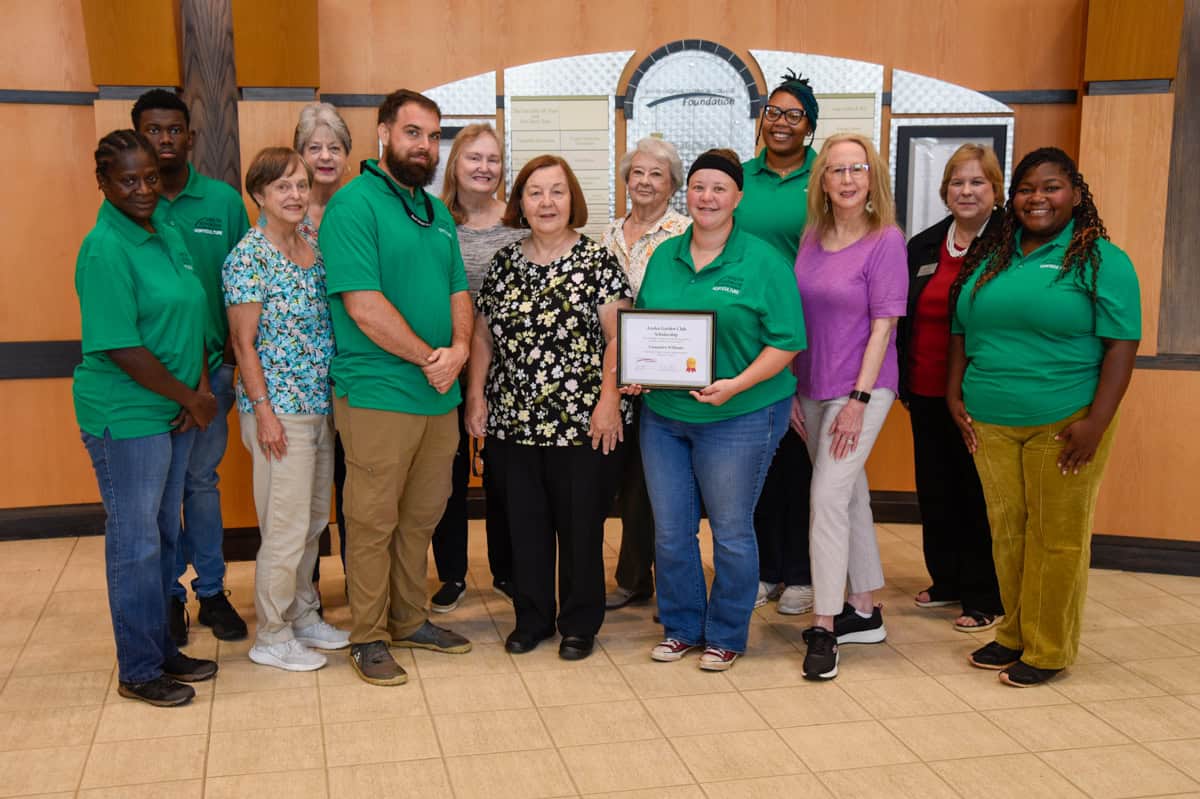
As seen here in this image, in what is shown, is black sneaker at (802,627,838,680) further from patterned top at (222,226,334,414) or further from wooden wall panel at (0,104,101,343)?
wooden wall panel at (0,104,101,343)

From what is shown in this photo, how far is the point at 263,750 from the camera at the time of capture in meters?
3.09

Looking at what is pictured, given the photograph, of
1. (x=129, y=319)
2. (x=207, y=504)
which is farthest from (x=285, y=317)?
(x=207, y=504)

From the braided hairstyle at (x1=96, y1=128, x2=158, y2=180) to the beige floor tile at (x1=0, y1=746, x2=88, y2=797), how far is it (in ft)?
5.55

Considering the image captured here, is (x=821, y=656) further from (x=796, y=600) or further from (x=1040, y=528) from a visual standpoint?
(x=1040, y=528)

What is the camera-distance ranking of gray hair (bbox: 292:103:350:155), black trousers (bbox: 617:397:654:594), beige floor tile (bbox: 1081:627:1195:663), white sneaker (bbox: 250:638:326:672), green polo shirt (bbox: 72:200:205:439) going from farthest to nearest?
1. black trousers (bbox: 617:397:654:594)
2. gray hair (bbox: 292:103:350:155)
3. beige floor tile (bbox: 1081:627:1195:663)
4. white sneaker (bbox: 250:638:326:672)
5. green polo shirt (bbox: 72:200:205:439)

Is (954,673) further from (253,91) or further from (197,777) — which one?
A: (253,91)

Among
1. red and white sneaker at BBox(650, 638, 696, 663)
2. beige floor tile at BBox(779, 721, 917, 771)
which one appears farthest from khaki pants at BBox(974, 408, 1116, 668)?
red and white sneaker at BBox(650, 638, 696, 663)

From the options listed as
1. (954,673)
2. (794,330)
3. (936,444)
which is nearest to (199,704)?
(794,330)

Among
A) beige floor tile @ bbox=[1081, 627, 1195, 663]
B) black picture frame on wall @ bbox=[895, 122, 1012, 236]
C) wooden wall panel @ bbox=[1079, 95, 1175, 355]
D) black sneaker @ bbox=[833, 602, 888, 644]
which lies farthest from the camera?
black picture frame on wall @ bbox=[895, 122, 1012, 236]

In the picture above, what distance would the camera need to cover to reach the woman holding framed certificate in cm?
349

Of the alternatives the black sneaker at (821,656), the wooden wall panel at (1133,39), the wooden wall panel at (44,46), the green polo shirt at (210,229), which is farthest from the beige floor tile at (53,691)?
the wooden wall panel at (1133,39)

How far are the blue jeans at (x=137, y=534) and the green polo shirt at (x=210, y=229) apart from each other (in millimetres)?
628

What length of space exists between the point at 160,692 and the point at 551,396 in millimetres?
1572

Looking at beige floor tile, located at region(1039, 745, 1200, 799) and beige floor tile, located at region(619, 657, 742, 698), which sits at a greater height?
beige floor tile, located at region(1039, 745, 1200, 799)
